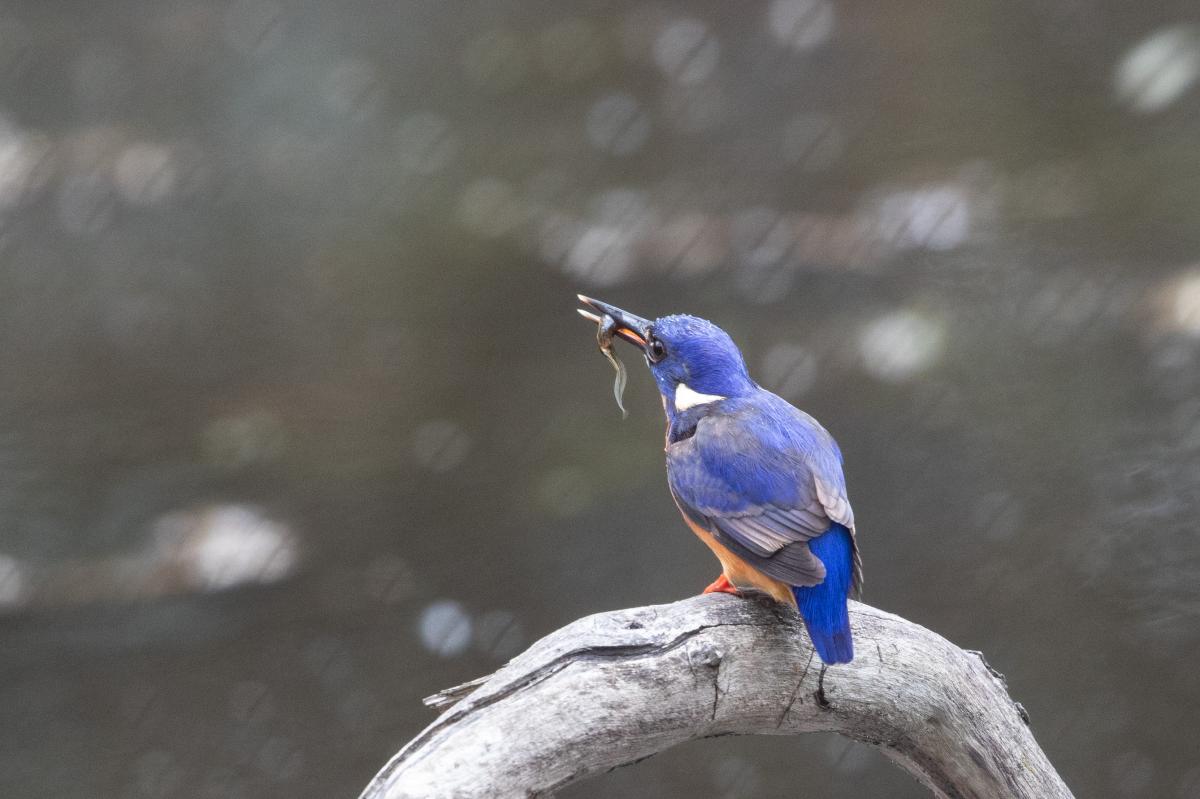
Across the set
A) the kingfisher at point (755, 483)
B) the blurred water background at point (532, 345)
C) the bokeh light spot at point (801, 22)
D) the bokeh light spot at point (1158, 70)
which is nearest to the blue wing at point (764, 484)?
the kingfisher at point (755, 483)

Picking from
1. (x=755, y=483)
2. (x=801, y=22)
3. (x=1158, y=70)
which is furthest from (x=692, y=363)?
(x=1158, y=70)

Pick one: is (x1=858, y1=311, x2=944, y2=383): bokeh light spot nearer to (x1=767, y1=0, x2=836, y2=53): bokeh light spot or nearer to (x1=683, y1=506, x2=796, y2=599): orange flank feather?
(x1=767, y1=0, x2=836, y2=53): bokeh light spot

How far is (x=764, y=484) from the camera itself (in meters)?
1.39

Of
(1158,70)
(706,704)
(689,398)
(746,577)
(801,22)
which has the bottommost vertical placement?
A: (706,704)

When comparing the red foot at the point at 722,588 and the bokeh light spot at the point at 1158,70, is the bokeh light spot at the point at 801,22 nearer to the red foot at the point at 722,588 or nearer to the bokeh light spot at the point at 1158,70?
the bokeh light spot at the point at 1158,70

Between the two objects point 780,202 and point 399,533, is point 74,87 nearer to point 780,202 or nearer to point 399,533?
point 399,533

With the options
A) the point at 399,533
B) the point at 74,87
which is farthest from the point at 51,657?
the point at 74,87

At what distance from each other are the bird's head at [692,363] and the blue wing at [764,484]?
46 millimetres

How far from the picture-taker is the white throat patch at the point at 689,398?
156 centimetres

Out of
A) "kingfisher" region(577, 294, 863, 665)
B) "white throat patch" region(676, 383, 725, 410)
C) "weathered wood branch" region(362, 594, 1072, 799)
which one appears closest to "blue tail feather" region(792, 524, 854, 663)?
"kingfisher" region(577, 294, 863, 665)

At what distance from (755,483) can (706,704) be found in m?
0.28

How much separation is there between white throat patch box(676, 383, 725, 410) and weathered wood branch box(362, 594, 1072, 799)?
0.91 ft

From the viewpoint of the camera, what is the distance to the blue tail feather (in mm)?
1289

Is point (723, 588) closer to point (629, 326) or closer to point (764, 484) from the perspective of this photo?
point (764, 484)
